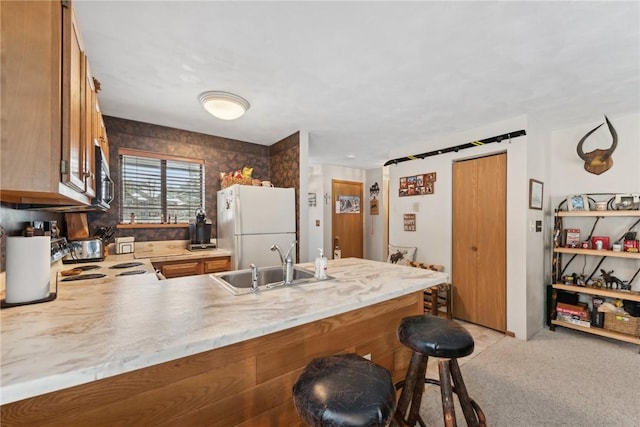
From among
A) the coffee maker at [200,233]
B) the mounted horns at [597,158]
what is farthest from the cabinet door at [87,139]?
the mounted horns at [597,158]

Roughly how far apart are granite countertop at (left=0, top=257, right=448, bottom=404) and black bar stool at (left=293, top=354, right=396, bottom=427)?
22cm

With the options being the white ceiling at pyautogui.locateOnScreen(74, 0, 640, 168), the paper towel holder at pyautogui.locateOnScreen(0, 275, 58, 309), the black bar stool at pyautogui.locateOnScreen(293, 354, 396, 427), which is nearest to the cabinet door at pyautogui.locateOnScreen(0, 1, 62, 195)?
the paper towel holder at pyautogui.locateOnScreen(0, 275, 58, 309)

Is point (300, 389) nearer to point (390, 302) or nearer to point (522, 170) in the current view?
point (390, 302)

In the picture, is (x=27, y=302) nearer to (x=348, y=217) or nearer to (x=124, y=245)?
(x=124, y=245)

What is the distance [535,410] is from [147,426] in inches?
92.9

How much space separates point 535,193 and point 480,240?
77cm

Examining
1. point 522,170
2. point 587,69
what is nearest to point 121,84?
point 587,69

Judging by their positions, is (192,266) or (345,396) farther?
(192,266)

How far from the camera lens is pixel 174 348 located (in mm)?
821

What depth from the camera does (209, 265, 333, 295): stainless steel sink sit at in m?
1.44

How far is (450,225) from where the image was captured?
11.8 ft

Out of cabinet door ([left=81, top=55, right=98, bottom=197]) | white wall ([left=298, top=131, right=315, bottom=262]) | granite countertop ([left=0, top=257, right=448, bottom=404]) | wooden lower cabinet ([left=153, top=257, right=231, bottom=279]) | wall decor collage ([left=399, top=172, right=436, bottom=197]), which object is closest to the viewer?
granite countertop ([left=0, top=257, right=448, bottom=404])

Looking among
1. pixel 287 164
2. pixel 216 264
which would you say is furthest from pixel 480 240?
pixel 216 264

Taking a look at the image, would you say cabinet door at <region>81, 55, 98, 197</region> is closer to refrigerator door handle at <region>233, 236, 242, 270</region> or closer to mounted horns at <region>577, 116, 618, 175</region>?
refrigerator door handle at <region>233, 236, 242, 270</region>
